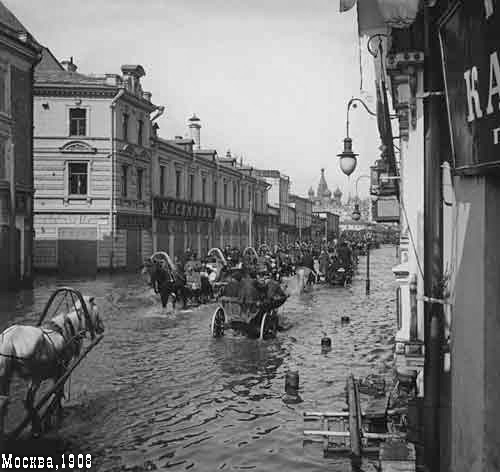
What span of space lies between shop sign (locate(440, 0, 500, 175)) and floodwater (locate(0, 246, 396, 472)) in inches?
150

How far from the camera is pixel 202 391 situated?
941cm

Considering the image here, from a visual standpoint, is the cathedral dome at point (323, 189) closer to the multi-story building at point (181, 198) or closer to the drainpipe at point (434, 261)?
the multi-story building at point (181, 198)

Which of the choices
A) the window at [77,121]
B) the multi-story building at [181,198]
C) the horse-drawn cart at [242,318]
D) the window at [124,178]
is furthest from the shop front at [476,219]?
the multi-story building at [181,198]

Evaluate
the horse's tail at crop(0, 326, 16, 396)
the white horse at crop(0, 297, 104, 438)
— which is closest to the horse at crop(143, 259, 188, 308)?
the white horse at crop(0, 297, 104, 438)

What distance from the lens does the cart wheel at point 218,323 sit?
13.9 meters

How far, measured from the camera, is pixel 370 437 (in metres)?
6.80

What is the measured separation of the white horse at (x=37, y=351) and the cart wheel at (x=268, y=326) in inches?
241

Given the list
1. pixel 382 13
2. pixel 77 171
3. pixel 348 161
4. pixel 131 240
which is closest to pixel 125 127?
pixel 77 171

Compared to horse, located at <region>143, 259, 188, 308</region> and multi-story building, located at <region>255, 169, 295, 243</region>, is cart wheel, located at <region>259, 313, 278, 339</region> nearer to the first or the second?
horse, located at <region>143, 259, 188, 308</region>

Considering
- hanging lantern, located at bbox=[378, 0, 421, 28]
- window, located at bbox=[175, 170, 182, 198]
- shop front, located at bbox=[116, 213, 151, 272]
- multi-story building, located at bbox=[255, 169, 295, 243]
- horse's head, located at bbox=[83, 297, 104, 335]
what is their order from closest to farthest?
1. hanging lantern, located at bbox=[378, 0, 421, 28]
2. horse's head, located at bbox=[83, 297, 104, 335]
3. shop front, located at bbox=[116, 213, 151, 272]
4. window, located at bbox=[175, 170, 182, 198]
5. multi-story building, located at bbox=[255, 169, 295, 243]

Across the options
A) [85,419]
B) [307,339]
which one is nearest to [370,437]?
[85,419]

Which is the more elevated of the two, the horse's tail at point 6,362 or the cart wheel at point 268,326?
the horse's tail at point 6,362

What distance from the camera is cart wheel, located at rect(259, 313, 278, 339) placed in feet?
45.4

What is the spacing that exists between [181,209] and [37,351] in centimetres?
3802
